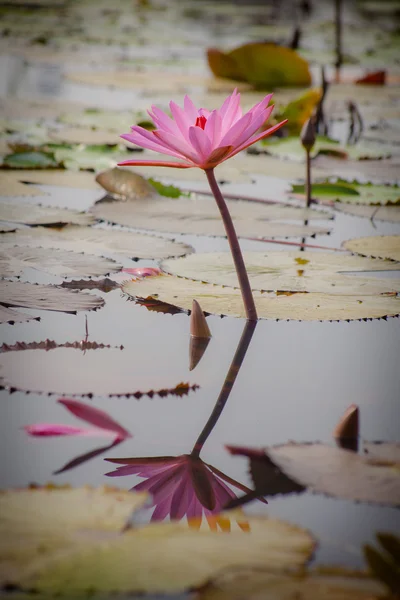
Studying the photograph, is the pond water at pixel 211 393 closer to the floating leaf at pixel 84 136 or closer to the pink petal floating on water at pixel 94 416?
the pink petal floating on water at pixel 94 416

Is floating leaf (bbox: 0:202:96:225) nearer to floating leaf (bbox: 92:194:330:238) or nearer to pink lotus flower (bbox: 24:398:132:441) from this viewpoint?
floating leaf (bbox: 92:194:330:238)

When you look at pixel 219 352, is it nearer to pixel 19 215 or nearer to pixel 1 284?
pixel 1 284

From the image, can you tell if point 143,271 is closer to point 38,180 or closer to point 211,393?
point 211,393

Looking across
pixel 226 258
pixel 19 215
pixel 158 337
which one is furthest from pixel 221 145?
pixel 19 215

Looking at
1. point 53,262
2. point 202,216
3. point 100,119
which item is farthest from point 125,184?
point 100,119

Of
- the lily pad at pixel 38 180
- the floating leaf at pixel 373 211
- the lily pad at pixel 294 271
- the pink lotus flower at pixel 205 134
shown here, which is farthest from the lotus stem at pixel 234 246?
the lily pad at pixel 38 180

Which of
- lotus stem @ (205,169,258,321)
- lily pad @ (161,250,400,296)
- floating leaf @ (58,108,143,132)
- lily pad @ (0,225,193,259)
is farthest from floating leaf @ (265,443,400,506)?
floating leaf @ (58,108,143,132)
